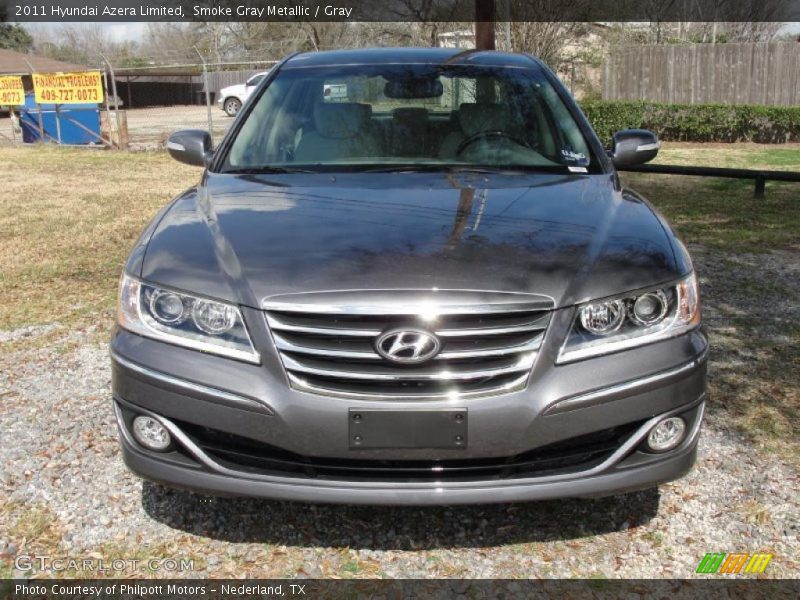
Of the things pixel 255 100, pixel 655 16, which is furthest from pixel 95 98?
pixel 655 16

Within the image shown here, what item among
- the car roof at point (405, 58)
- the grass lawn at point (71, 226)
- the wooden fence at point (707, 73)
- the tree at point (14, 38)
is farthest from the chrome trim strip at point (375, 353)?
the tree at point (14, 38)

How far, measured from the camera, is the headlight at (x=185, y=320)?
2.41 metres

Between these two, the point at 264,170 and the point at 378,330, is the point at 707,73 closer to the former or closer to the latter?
the point at 264,170

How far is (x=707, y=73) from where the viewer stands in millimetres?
21344

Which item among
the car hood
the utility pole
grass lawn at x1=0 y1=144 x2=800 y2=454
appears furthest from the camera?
the utility pole

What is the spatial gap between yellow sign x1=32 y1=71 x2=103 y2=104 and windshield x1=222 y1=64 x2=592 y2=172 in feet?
51.0

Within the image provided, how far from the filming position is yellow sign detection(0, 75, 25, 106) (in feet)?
63.7

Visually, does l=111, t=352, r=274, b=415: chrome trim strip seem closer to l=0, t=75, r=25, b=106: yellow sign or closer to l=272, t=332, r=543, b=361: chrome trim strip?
l=272, t=332, r=543, b=361: chrome trim strip

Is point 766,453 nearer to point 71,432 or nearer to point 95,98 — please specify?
point 71,432

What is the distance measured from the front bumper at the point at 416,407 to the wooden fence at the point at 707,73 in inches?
812

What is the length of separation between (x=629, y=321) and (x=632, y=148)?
1762 mm

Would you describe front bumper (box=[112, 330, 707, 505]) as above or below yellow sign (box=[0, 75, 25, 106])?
below

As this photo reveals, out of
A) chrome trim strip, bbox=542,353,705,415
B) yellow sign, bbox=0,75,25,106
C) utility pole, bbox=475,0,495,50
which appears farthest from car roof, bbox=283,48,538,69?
yellow sign, bbox=0,75,25,106

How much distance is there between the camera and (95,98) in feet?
59.7
